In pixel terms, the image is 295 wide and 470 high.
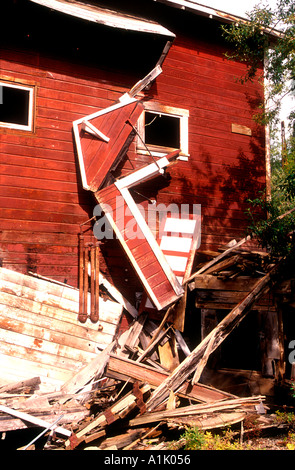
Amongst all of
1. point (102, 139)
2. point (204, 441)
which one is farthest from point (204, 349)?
point (102, 139)

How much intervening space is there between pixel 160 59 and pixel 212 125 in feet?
7.62

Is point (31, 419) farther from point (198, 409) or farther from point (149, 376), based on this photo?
point (198, 409)

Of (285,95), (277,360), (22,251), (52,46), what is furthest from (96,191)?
(285,95)

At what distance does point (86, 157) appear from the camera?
8.44 metres

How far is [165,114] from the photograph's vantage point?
10172mm

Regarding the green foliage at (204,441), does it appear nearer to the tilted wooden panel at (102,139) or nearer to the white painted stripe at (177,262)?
the white painted stripe at (177,262)

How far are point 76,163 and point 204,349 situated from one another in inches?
189

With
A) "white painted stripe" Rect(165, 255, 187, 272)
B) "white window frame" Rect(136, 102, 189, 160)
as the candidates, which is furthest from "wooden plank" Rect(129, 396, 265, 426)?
"white window frame" Rect(136, 102, 189, 160)

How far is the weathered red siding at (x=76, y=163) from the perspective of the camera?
8250 mm

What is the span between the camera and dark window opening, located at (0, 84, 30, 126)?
987 cm

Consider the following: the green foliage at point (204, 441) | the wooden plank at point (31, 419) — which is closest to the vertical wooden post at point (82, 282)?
the wooden plank at point (31, 419)

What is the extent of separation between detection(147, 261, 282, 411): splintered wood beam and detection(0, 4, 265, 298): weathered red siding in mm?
2686

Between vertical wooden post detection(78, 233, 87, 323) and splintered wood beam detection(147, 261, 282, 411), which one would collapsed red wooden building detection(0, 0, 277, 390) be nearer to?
vertical wooden post detection(78, 233, 87, 323)

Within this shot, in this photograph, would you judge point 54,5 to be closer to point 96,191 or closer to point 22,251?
point 96,191
